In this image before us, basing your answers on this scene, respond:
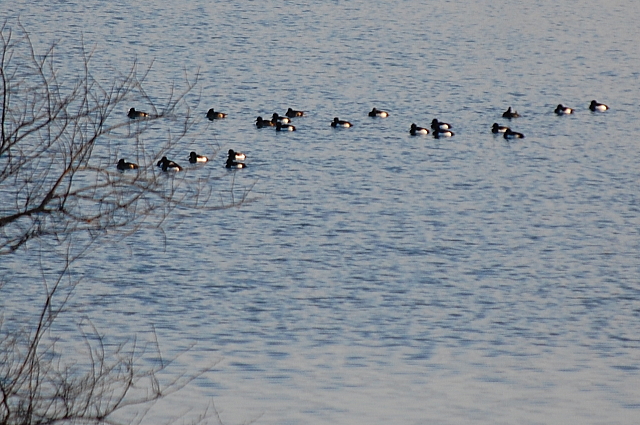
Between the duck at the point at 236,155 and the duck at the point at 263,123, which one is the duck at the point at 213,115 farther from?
the duck at the point at 236,155

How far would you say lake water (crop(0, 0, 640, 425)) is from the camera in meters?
13.9

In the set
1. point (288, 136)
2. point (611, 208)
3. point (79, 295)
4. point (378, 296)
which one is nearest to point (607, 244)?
point (611, 208)

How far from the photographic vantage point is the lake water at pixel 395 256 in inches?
546

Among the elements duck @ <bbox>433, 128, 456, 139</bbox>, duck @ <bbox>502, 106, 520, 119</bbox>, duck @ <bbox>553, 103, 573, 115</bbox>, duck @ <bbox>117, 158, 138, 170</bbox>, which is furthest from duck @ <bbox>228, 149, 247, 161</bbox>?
duck @ <bbox>553, 103, 573, 115</bbox>

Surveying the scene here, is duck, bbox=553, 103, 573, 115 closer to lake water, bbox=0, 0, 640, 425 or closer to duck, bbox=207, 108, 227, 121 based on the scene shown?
lake water, bbox=0, 0, 640, 425

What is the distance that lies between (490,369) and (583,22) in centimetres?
4304

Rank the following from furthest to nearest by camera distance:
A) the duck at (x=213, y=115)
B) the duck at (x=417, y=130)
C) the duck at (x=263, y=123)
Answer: the duck at (x=213, y=115) < the duck at (x=263, y=123) < the duck at (x=417, y=130)

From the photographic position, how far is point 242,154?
28.0 metres

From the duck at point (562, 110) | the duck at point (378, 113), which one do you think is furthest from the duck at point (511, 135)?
the duck at point (378, 113)

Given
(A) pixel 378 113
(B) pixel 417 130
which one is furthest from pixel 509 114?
(A) pixel 378 113

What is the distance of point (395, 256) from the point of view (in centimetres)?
1980

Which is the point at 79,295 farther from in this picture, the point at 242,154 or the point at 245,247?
the point at 242,154

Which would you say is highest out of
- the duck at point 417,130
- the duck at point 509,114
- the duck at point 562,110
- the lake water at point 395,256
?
the duck at point 562,110

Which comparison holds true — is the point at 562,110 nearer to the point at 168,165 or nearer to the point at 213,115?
the point at 213,115
